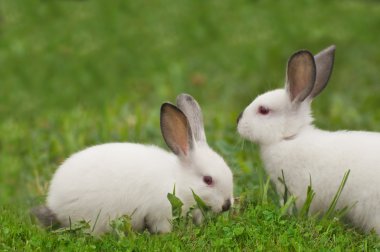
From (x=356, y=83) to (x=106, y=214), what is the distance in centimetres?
800

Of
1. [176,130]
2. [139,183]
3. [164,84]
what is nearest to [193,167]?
[176,130]

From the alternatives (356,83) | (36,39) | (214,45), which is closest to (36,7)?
(36,39)

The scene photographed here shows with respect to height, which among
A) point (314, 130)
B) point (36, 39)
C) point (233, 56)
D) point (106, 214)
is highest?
point (36, 39)

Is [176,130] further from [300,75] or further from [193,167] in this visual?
[300,75]

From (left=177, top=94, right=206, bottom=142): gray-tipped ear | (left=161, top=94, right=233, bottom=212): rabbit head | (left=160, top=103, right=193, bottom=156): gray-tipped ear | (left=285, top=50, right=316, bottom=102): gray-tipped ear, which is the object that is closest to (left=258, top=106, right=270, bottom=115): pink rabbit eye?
(left=285, top=50, right=316, bottom=102): gray-tipped ear

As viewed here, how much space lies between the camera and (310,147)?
17.5ft

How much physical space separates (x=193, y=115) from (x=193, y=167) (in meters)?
0.54

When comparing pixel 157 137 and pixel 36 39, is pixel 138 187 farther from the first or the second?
pixel 36 39

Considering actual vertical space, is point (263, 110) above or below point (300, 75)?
below

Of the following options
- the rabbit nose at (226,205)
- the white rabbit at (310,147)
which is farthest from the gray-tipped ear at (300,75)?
the rabbit nose at (226,205)

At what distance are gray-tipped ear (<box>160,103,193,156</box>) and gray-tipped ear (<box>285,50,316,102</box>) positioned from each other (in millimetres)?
931

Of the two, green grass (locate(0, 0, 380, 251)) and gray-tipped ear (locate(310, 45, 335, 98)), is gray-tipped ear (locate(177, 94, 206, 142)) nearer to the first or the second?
green grass (locate(0, 0, 380, 251))

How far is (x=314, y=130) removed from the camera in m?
5.62

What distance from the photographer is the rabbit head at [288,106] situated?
5527mm
